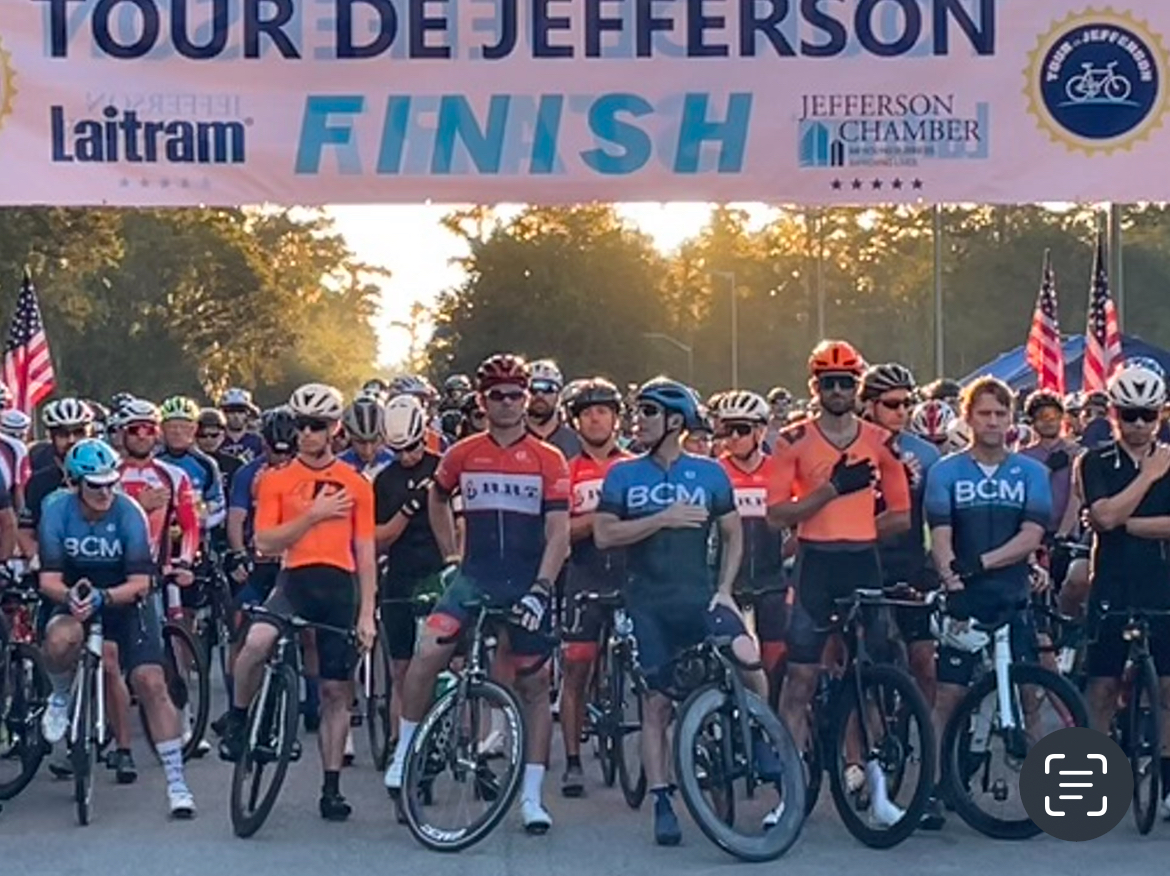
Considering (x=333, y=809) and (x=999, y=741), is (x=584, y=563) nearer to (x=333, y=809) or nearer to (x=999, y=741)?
(x=333, y=809)

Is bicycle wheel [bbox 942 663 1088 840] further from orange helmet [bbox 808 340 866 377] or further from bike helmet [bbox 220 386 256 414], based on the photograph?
bike helmet [bbox 220 386 256 414]

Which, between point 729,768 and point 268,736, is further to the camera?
point 268,736

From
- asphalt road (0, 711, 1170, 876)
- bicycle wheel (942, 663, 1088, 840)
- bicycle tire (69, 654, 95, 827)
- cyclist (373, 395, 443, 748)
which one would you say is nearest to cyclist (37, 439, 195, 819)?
bicycle tire (69, 654, 95, 827)

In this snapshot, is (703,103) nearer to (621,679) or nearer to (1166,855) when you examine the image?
(621,679)

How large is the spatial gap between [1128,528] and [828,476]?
142 cm

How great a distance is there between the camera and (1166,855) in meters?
9.20

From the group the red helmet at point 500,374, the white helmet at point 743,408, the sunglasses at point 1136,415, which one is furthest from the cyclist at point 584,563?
the sunglasses at point 1136,415

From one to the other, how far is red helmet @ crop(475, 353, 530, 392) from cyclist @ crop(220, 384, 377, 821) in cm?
73

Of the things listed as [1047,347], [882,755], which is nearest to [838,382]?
[882,755]

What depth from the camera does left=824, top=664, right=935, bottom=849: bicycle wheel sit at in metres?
9.29

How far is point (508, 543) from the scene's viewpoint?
10.0 metres

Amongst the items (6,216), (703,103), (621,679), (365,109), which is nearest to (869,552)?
(621,679)

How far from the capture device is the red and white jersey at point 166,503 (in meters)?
12.0

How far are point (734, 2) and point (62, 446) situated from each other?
5.26m
